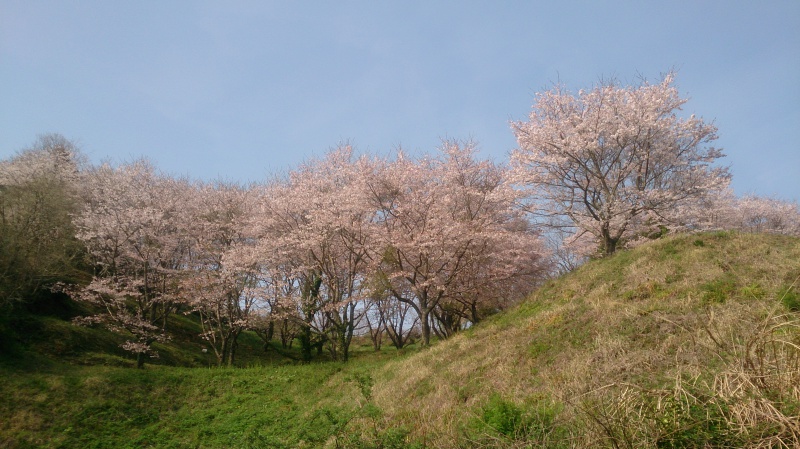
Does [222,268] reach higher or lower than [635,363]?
higher

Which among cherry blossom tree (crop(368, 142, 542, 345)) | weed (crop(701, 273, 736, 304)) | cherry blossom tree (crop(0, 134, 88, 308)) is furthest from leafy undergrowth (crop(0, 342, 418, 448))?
weed (crop(701, 273, 736, 304))

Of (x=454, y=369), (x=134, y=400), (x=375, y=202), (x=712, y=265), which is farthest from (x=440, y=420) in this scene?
(x=375, y=202)

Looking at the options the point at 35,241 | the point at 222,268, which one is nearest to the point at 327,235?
the point at 222,268

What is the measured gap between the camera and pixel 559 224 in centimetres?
2031

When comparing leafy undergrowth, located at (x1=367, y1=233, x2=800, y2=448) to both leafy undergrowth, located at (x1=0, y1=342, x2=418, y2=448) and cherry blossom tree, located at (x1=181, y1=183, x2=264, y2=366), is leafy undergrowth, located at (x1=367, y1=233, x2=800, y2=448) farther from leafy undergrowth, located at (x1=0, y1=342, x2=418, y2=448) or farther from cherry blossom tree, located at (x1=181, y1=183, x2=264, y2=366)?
cherry blossom tree, located at (x1=181, y1=183, x2=264, y2=366)

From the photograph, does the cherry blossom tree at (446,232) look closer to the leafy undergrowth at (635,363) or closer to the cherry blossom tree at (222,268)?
the leafy undergrowth at (635,363)

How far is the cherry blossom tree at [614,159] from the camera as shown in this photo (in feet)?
58.7

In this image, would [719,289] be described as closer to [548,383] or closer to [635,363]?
[635,363]

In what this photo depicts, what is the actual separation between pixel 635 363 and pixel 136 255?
67.9 ft

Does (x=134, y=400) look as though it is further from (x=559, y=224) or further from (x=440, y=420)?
(x=559, y=224)

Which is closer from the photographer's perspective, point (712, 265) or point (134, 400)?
point (712, 265)

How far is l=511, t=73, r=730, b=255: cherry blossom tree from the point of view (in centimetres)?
1791

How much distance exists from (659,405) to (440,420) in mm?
4415

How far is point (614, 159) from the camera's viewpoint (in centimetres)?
1891
